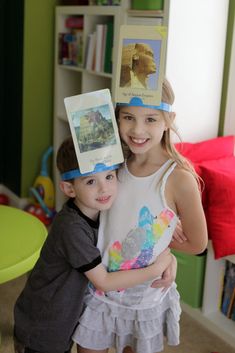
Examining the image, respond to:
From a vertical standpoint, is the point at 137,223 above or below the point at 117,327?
above

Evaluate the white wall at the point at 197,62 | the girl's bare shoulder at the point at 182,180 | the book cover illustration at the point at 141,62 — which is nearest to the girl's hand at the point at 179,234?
the girl's bare shoulder at the point at 182,180

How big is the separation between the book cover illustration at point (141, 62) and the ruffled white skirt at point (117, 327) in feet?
1.81

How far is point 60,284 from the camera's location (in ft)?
4.42

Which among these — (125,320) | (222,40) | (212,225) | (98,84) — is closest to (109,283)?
(125,320)

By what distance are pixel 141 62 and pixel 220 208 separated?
4.12ft

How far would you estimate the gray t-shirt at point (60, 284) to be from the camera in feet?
4.26

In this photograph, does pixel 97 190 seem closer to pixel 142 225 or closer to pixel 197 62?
pixel 142 225

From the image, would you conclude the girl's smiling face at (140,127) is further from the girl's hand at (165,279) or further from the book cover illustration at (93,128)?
the girl's hand at (165,279)

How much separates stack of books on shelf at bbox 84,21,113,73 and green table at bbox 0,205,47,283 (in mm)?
1181

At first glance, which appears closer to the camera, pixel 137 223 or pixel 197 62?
pixel 137 223

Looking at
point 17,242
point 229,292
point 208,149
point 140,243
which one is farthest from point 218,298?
point 140,243

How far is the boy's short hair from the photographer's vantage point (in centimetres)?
129

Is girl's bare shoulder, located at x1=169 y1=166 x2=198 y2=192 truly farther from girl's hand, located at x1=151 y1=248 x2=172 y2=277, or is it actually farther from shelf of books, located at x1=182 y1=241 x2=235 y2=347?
shelf of books, located at x1=182 y1=241 x2=235 y2=347

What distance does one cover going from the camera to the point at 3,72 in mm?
3975
